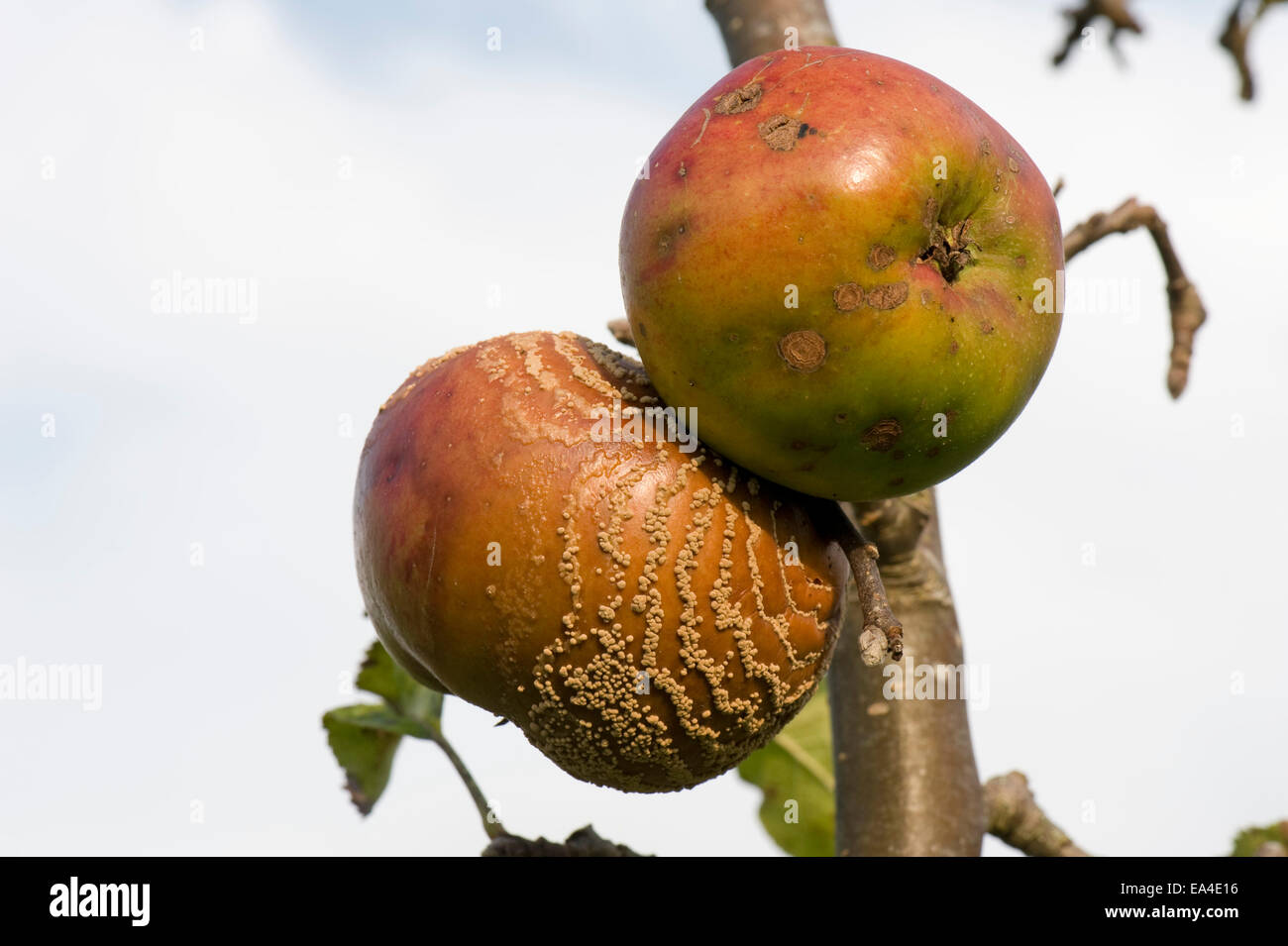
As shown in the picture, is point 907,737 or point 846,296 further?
point 907,737

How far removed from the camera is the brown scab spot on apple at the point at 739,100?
2.05 metres

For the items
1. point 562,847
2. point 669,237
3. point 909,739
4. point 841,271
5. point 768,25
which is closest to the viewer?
point 841,271

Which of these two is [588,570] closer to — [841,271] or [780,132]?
[841,271]

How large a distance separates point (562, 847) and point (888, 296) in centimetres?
135

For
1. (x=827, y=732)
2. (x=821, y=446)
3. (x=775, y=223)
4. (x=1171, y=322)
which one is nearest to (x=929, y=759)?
(x=827, y=732)

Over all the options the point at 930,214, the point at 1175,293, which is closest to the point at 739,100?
the point at 930,214

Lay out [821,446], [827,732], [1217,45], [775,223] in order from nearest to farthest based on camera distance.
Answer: [775,223]
[821,446]
[1217,45]
[827,732]

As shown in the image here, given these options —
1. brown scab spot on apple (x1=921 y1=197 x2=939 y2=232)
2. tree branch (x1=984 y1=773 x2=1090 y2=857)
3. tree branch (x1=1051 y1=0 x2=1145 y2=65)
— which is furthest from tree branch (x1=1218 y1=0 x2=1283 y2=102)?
tree branch (x1=984 y1=773 x2=1090 y2=857)

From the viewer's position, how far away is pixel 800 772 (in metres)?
4.09

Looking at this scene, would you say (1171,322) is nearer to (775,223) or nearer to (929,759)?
(929,759)

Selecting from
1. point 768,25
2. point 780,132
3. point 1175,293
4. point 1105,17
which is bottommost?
point 780,132

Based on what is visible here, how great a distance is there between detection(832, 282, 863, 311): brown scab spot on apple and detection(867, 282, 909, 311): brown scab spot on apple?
0.8 inches
